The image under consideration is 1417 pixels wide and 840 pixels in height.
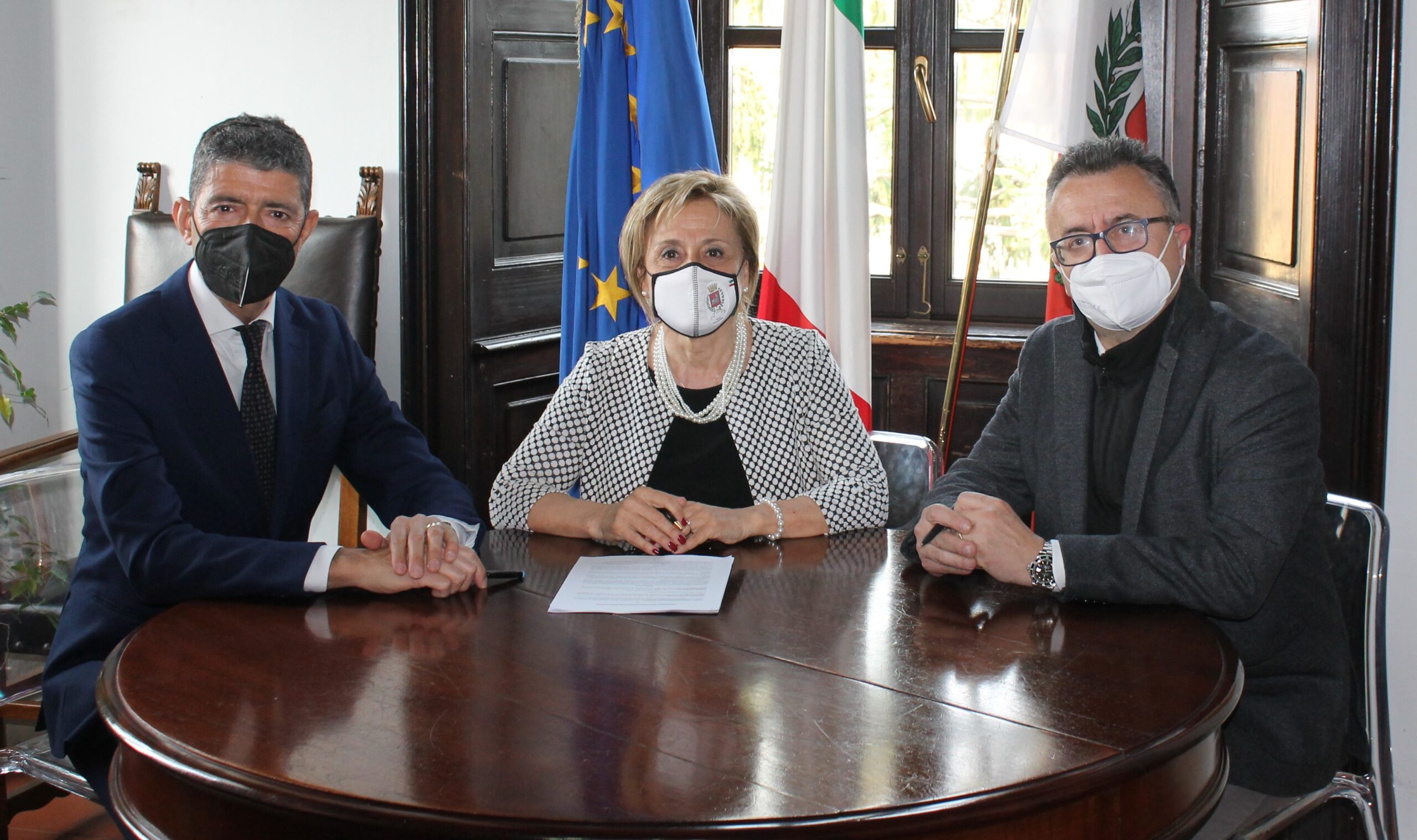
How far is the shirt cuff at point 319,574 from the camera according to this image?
1.63 m

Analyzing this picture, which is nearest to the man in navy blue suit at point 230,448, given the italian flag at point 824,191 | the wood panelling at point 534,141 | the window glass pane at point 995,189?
the italian flag at point 824,191

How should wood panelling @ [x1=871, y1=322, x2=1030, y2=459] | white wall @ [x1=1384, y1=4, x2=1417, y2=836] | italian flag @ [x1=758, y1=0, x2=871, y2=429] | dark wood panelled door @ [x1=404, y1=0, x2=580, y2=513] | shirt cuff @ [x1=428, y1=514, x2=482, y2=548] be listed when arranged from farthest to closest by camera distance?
1. wood panelling @ [x1=871, y1=322, x2=1030, y2=459]
2. dark wood panelled door @ [x1=404, y1=0, x2=580, y2=513]
3. italian flag @ [x1=758, y1=0, x2=871, y2=429]
4. white wall @ [x1=1384, y1=4, x2=1417, y2=836]
5. shirt cuff @ [x1=428, y1=514, x2=482, y2=548]

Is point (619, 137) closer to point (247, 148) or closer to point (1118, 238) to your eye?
point (247, 148)

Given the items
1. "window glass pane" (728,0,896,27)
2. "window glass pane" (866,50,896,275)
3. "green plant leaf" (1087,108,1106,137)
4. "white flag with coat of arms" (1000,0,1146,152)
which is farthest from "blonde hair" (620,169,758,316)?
"window glass pane" (728,0,896,27)

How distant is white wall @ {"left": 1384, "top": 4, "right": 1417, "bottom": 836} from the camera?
2178 millimetres

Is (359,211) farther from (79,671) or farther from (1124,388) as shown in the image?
(1124,388)

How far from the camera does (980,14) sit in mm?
3912

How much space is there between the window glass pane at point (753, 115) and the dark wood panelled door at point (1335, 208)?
1845 millimetres

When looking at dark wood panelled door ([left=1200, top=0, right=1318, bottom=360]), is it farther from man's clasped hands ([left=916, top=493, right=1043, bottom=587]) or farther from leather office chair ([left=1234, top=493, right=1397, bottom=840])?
man's clasped hands ([left=916, top=493, right=1043, bottom=587])

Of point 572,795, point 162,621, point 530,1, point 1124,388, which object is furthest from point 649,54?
point 572,795

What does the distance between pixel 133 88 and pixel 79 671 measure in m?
2.23

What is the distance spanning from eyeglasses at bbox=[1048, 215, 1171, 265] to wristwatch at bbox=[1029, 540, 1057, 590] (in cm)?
47

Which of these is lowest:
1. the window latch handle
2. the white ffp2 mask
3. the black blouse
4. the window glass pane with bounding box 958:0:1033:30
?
the black blouse

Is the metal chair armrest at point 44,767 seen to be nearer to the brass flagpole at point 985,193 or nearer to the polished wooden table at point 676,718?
the polished wooden table at point 676,718
